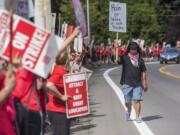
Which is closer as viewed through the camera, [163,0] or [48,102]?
[48,102]

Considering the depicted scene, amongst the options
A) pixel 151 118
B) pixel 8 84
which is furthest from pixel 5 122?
pixel 151 118

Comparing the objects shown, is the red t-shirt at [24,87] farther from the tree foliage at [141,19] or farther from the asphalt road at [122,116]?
the tree foliage at [141,19]

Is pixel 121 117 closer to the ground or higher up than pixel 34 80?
closer to the ground

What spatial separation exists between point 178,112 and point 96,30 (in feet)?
187

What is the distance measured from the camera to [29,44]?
17.1 feet

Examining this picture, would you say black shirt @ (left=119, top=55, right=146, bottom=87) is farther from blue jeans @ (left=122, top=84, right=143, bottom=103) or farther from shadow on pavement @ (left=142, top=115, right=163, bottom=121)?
shadow on pavement @ (left=142, top=115, right=163, bottom=121)

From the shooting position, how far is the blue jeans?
1430 centimetres

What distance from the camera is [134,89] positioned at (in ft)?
47.2

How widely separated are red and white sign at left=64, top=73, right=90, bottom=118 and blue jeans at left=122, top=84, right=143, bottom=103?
345 centimetres

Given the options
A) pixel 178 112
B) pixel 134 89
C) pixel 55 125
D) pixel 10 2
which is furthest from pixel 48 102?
pixel 178 112

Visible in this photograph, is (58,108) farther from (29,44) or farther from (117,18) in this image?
(117,18)

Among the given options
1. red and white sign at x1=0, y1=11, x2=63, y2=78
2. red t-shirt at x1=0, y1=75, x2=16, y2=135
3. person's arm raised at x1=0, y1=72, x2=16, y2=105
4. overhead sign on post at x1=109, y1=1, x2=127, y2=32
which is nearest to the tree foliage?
overhead sign on post at x1=109, y1=1, x2=127, y2=32

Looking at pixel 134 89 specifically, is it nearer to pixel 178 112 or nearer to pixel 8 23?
pixel 178 112

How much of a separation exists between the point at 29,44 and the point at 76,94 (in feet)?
17.9
